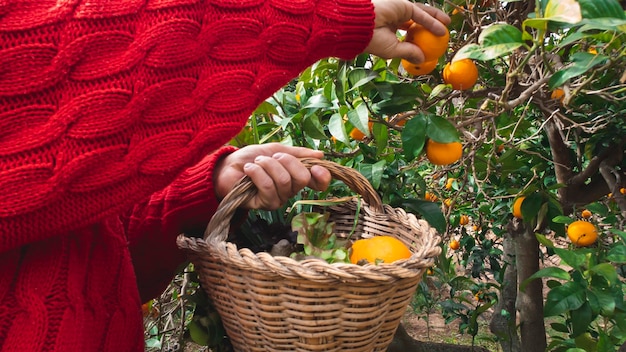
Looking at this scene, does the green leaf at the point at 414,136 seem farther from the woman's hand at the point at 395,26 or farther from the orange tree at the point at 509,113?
the woman's hand at the point at 395,26

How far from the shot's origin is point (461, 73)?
953 mm

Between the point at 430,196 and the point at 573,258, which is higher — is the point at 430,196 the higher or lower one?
the lower one

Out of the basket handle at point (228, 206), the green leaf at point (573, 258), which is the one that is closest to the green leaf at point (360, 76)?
the basket handle at point (228, 206)

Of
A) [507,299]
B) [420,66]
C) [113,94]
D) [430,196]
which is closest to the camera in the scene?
[113,94]

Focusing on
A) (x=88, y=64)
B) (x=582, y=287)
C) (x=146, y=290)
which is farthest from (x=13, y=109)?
(x=582, y=287)

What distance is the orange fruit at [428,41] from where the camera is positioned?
2.67ft

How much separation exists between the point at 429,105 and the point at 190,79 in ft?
1.83

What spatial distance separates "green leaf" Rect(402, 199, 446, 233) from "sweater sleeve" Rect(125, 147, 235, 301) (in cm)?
41

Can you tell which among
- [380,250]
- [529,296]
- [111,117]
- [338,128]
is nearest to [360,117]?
[338,128]

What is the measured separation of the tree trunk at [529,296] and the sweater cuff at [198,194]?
3.79 ft

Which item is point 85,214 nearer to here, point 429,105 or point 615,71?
point 429,105

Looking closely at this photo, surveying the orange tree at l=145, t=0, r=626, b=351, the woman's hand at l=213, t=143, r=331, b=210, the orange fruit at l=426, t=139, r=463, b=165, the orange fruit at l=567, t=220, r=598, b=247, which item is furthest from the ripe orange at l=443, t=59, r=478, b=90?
the orange fruit at l=567, t=220, r=598, b=247

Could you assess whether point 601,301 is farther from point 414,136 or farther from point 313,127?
point 313,127

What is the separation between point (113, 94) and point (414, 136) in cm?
56
